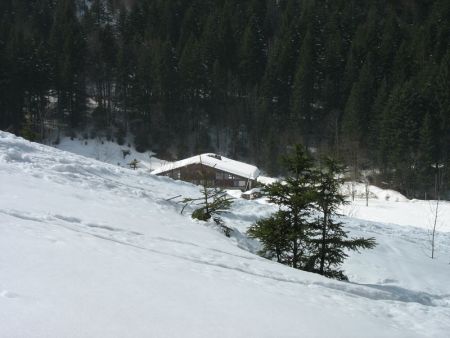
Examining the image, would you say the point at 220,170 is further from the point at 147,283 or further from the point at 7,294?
the point at 7,294

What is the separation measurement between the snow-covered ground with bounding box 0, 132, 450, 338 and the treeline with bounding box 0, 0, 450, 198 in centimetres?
3417

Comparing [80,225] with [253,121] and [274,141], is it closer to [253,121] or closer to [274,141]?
[274,141]

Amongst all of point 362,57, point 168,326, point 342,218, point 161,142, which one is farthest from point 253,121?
point 168,326

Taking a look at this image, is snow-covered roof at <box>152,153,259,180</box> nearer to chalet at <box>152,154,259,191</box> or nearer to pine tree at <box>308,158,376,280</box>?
chalet at <box>152,154,259,191</box>

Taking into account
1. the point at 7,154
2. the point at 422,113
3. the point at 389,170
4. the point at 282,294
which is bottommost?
the point at 282,294

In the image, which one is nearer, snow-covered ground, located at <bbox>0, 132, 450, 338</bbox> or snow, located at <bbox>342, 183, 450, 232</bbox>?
snow-covered ground, located at <bbox>0, 132, 450, 338</bbox>

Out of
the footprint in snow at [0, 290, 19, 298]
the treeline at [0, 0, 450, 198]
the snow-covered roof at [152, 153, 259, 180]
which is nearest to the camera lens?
the footprint in snow at [0, 290, 19, 298]

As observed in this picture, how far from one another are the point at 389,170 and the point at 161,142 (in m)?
25.3

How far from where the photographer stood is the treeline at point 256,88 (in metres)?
45.3

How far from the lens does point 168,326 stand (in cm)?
416

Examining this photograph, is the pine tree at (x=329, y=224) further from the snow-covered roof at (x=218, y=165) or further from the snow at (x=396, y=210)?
the snow-covered roof at (x=218, y=165)

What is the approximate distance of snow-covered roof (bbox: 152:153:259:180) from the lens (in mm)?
39688

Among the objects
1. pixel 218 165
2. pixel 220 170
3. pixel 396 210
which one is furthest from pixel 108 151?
pixel 396 210

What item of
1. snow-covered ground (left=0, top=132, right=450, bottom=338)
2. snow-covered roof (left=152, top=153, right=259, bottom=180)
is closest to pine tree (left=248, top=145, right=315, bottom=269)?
snow-covered ground (left=0, top=132, right=450, bottom=338)
